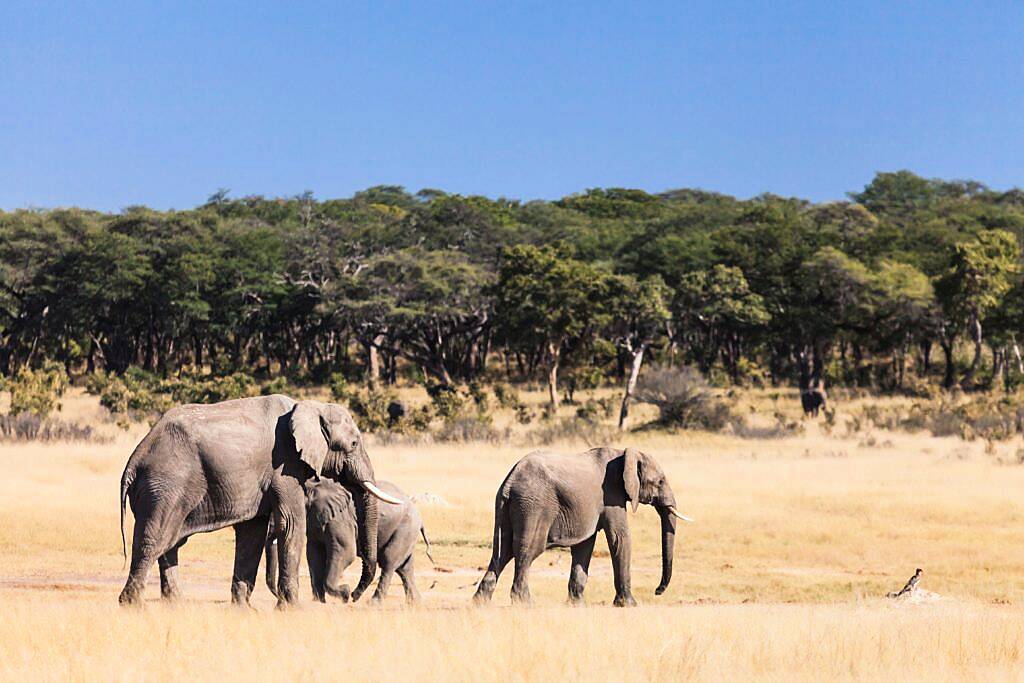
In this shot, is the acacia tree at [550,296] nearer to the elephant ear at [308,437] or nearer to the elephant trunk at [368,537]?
the elephant trunk at [368,537]

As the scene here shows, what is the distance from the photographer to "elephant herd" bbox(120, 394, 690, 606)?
10047 millimetres

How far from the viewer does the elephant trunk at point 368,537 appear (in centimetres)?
1238

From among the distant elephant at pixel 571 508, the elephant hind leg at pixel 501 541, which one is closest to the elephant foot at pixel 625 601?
the distant elephant at pixel 571 508

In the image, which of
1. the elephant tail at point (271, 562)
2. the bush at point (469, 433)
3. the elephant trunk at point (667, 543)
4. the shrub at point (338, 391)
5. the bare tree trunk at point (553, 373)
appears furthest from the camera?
the shrub at point (338, 391)

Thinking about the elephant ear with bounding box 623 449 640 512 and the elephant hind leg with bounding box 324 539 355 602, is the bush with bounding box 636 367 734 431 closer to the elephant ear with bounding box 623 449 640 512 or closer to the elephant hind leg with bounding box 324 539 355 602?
the elephant ear with bounding box 623 449 640 512

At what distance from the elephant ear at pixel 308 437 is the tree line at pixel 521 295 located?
36.1 metres

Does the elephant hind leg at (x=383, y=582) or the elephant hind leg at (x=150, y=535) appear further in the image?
the elephant hind leg at (x=383, y=582)

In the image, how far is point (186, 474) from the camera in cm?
→ 1002

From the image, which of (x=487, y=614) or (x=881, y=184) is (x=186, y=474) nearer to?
(x=487, y=614)

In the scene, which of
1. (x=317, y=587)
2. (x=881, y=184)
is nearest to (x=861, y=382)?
(x=317, y=587)

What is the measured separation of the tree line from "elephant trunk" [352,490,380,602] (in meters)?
34.0

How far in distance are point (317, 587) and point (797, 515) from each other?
494 inches

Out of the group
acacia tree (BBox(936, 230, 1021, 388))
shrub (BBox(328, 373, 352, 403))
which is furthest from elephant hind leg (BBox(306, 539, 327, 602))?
acacia tree (BBox(936, 230, 1021, 388))

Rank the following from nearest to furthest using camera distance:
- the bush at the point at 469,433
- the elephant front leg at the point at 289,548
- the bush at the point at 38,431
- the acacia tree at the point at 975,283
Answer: the elephant front leg at the point at 289,548 → the bush at the point at 38,431 → the bush at the point at 469,433 → the acacia tree at the point at 975,283
